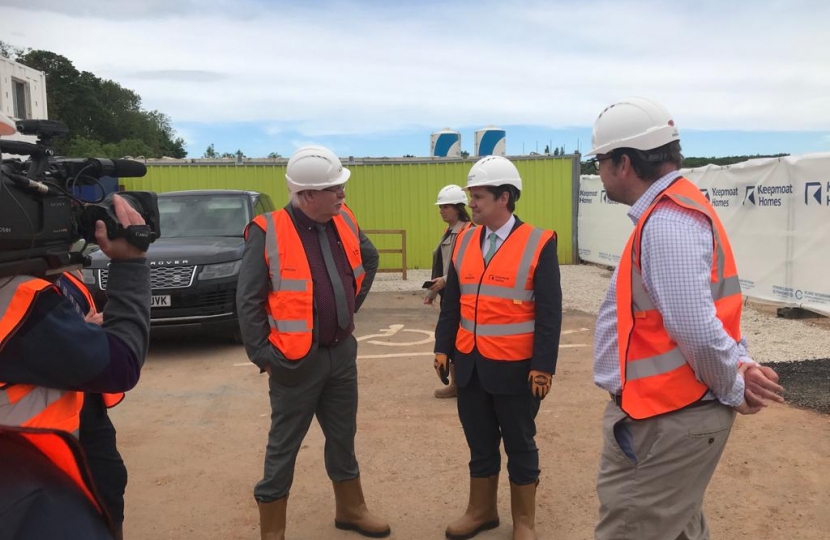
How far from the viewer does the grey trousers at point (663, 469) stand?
2.19 m

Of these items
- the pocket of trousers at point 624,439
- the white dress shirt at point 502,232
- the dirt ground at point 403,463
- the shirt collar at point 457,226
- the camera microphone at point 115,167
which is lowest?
the dirt ground at point 403,463

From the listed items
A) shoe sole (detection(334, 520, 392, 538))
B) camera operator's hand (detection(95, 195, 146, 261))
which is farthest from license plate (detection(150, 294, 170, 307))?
camera operator's hand (detection(95, 195, 146, 261))

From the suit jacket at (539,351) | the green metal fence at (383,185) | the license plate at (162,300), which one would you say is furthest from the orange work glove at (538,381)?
the green metal fence at (383,185)

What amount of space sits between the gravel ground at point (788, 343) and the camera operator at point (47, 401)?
18.7 feet

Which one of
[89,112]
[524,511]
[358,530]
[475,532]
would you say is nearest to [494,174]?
[524,511]

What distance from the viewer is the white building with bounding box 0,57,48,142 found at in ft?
75.6

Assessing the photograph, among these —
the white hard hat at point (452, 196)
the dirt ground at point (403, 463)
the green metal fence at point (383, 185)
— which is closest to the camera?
the dirt ground at point (403, 463)

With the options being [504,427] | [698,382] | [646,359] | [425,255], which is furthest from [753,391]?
[425,255]

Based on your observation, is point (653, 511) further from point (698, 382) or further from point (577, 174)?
point (577, 174)

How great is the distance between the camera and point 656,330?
222cm

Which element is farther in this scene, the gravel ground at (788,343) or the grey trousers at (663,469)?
the gravel ground at (788,343)

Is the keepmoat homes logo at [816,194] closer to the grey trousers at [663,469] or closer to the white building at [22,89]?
the grey trousers at [663,469]

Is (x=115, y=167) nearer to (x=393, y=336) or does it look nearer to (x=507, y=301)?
(x=507, y=301)

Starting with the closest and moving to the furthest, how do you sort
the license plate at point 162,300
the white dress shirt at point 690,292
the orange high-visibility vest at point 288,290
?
the white dress shirt at point 690,292, the orange high-visibility vest at point 288,290, the license plate at point 162,300
